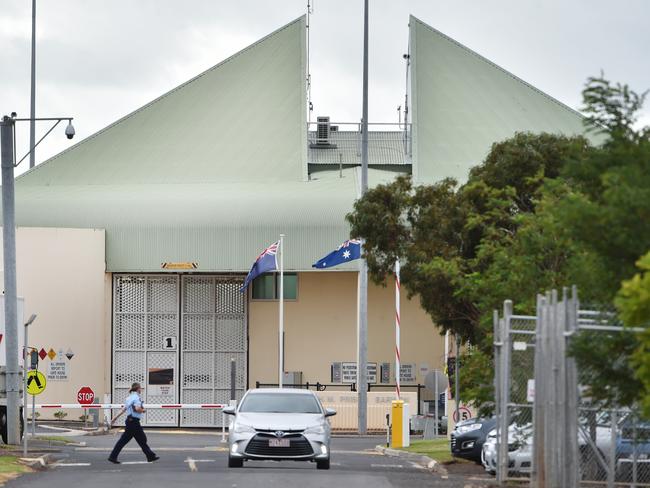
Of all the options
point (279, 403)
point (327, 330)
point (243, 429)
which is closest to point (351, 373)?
point (327, 330)

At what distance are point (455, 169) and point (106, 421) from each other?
17736 millimetres

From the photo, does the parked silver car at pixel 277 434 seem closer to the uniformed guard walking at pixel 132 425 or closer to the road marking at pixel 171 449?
the uniformed guard walking at pixel 132 425

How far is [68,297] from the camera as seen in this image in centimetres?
5491

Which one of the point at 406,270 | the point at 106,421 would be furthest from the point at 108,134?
the point at 406,270

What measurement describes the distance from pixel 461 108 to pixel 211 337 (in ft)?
50.6

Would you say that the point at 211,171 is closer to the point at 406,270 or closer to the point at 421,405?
the point at 421,405

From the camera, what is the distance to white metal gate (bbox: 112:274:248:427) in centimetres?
5516

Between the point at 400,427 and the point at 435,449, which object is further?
the point at 400,427

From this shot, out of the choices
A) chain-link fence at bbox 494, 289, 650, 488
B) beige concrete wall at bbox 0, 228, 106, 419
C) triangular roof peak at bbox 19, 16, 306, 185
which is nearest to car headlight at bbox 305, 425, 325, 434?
chain-link fence at bbox 494, 289, 650, 488

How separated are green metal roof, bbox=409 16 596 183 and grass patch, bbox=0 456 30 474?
32655mm

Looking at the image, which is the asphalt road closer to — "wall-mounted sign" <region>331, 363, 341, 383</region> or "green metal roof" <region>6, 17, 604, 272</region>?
"green metal roof" <region>6, 17, 604, 272</region>

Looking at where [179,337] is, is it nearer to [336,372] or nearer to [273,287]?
[273,287]

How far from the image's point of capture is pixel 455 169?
194 ft

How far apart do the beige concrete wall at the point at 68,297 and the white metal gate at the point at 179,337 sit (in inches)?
34.9
